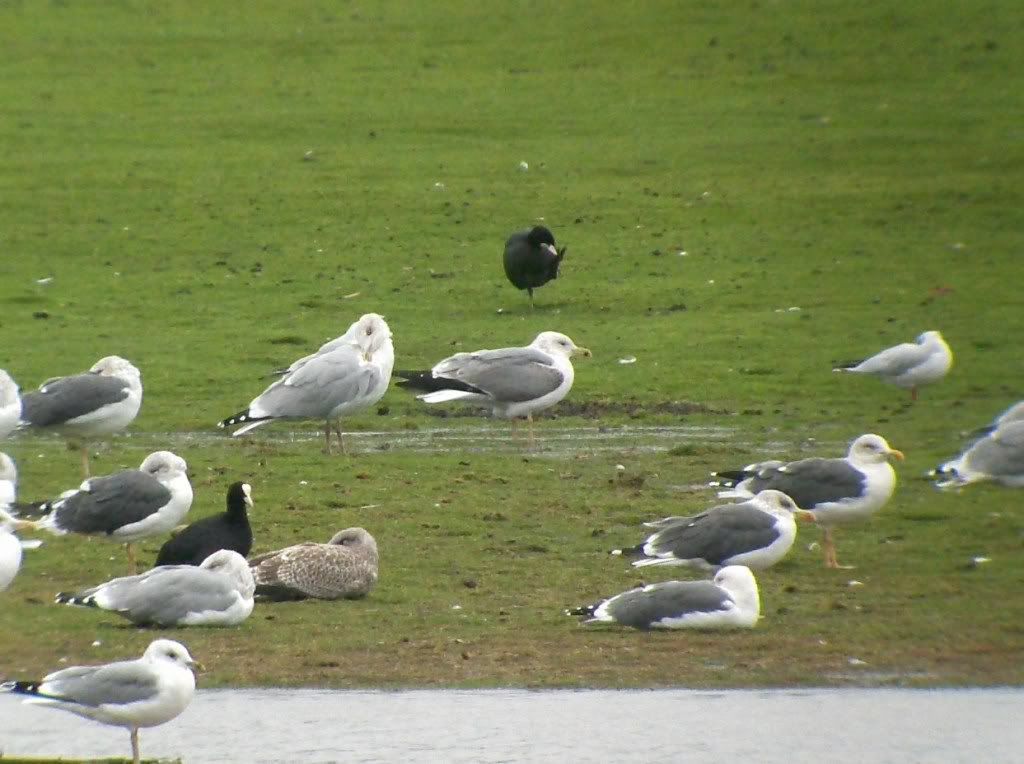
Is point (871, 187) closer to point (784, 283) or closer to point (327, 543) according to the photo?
point (784, 283)

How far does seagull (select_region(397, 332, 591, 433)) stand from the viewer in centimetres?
1839

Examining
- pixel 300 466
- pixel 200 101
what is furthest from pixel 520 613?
pixel 200 101

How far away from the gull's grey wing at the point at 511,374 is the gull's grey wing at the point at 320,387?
2.94ft

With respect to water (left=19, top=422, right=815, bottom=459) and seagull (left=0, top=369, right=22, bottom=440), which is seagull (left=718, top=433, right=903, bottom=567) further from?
seagull (left=0, top=369, right=22, bottom=440)

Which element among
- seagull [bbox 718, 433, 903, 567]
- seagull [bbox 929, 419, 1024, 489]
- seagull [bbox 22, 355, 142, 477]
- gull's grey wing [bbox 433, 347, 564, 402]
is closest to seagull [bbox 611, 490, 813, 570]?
seagull [bbox 718, 433, 903, 567]

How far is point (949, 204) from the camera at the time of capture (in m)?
31.6

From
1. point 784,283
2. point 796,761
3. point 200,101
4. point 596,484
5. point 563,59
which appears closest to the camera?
point 796,761

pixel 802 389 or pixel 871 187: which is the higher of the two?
pixel 871 187

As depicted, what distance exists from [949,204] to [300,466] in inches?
676

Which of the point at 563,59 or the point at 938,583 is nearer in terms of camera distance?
the point at 938,583

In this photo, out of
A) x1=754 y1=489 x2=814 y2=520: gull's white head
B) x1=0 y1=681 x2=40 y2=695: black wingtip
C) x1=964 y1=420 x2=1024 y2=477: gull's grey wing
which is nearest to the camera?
x1=0 y1=681 x2=40 y2=695: black wingtip

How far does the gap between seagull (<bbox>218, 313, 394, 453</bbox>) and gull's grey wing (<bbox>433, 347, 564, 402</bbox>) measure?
32.3 inches

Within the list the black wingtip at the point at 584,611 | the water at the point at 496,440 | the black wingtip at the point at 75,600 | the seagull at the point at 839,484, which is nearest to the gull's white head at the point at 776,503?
the seagull at the point at 839,484

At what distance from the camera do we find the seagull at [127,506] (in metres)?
13.5
